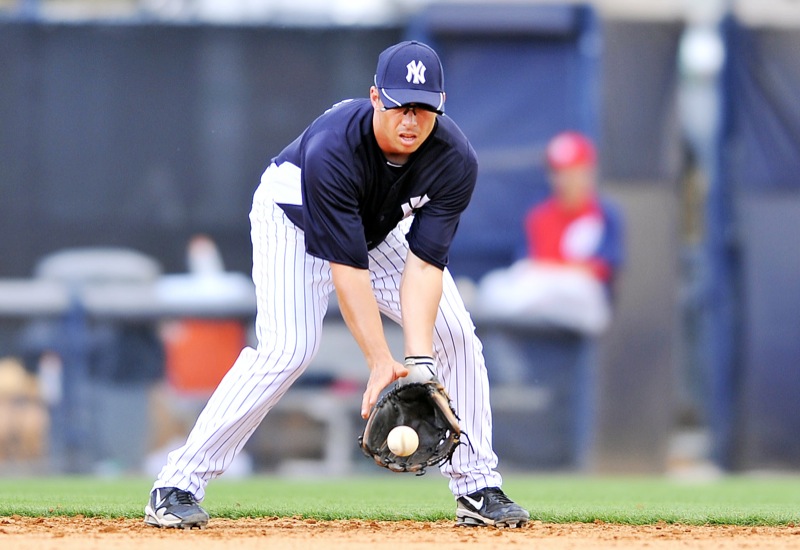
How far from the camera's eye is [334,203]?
3.99 meters

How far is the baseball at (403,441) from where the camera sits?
4.09 meters

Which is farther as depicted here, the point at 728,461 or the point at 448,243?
the point at 728,461

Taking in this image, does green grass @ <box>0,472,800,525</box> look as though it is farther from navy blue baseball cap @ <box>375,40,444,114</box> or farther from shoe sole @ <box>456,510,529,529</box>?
navy blue baseball cap @ <box>375,40,444,114</box>

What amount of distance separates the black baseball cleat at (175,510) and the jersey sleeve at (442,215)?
41.5 inches

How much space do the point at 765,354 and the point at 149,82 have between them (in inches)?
183

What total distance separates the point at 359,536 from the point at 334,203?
39.9 inches

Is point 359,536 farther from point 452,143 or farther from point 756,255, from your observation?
point 756,255

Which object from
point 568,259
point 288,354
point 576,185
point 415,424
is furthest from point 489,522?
point 576,185

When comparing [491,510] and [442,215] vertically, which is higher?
[442,215]

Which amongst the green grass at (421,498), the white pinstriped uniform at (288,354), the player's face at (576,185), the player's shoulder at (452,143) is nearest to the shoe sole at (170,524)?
the white pinstriped uniform at (288,354)

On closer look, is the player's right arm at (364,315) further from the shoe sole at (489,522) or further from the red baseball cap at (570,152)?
the red baseball cap at (570,152)

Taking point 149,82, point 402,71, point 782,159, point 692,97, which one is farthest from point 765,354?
point 402,71

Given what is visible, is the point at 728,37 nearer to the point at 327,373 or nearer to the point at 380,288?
the point at 327,373

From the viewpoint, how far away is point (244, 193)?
961cm
